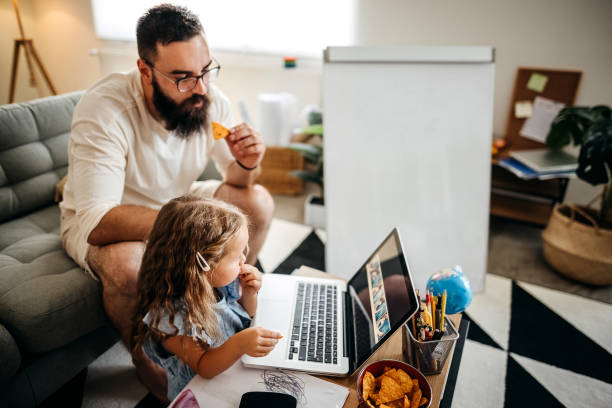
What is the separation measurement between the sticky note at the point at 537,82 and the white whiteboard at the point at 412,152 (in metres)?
0.81

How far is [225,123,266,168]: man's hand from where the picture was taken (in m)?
1.29

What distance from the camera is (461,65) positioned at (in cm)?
150

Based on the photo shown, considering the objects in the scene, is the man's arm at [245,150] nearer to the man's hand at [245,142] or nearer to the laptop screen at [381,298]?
the man's hand at [245,142]

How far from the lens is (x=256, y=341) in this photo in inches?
32.1

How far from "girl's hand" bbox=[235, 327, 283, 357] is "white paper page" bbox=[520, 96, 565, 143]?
6.57 ft

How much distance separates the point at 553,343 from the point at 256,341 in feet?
Result: 4.09

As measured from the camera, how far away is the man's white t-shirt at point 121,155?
1154 mm

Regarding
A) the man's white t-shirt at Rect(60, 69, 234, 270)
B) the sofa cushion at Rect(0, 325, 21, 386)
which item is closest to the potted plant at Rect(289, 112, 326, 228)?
the man's white t-shirt at Rect(60, 69, 234, 270)

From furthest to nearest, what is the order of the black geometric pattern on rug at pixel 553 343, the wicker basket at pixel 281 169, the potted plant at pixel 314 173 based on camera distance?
the wicker basket at pixel 281 169, the potted plant at pixel 314 173, the black geometric pattern on rug at pixel 553 343

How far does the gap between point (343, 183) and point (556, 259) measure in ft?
3.52

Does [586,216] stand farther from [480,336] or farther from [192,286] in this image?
[192,286]

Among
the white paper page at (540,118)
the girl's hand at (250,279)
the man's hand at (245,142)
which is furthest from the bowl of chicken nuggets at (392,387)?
the white paper page at (540,118)

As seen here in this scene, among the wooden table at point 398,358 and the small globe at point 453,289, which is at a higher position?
the small globe at point 453,289

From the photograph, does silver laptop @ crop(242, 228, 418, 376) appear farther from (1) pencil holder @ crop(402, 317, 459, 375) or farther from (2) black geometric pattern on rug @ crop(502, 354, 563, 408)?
(2) black geometric pattern on rug @ crop(502, 354, 563, 408)
